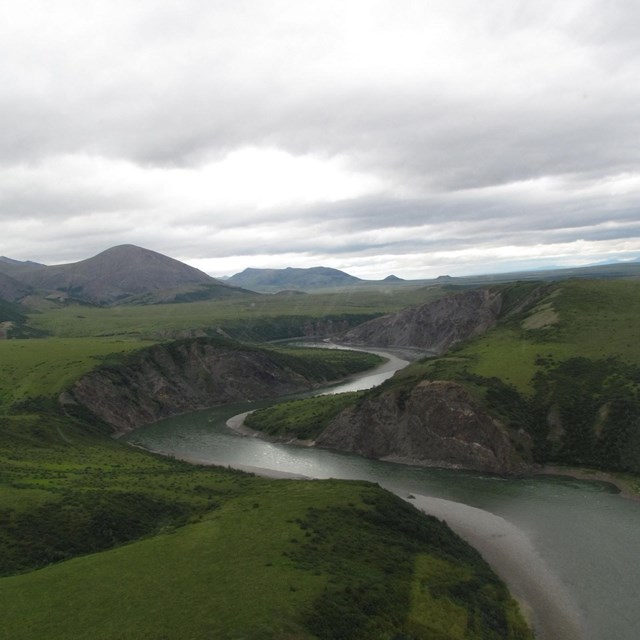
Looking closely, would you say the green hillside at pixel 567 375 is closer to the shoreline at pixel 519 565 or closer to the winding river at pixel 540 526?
the winding river at pixel 540 526

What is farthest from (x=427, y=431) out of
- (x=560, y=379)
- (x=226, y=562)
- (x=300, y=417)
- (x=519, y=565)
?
(x=226, y=562)

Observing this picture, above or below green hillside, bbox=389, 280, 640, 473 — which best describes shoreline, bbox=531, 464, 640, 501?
below

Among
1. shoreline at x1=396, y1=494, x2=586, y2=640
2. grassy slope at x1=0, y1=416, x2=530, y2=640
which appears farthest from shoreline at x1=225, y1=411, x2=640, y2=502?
grassy slope at x1=0, y1=416, x2=530, y2=640

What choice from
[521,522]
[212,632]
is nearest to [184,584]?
[212,632]

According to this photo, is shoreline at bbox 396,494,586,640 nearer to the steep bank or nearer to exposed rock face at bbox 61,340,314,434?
the steep bank

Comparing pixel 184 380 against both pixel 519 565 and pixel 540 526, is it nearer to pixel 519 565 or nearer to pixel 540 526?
pixel 540 526

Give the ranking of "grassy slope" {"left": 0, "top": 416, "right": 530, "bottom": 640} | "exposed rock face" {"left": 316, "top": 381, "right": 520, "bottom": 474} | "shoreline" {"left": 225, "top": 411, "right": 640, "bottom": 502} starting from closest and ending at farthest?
"grassy slope" {"left": 0, "top": 416, "right": 530, "bottom": 640} → "shoreline" {"left": 225, "top": 411, "right": 640, "bottom": 502} → "exposed rock face" {"left": 316, "top": 381, "right": 520, "bottom": 474}
